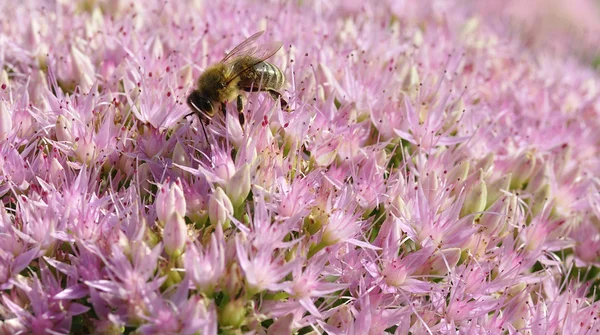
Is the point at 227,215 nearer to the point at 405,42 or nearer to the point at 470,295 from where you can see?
the point at 470,295

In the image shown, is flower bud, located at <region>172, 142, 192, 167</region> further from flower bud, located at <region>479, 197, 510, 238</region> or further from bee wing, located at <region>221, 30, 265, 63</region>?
flower bud, located at <region>479, 197, 510, 238</region>

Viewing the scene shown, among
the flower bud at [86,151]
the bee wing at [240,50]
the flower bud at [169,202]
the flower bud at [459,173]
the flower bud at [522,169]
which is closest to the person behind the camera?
the flower bud at [169,202]

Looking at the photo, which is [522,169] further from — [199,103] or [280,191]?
[199,103]

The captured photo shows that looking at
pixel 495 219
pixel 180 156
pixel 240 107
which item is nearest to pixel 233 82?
pixel 240 107

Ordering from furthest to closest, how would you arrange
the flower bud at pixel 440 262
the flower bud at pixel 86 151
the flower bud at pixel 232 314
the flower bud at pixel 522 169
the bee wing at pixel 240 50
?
the flower bud at pixel 522 169
the bee wing at pixel 240 50
the flower bud at pixel 86 151
the flower bud at pixel 440 262
the flower bud at pixel 232 314

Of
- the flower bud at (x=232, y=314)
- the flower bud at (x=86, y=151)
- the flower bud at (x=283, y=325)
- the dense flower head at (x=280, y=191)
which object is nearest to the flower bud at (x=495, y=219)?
the dense flower head at (x=280, y=191)

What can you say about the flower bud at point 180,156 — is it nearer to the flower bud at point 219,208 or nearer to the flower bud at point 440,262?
the flower bud at point 219,208
